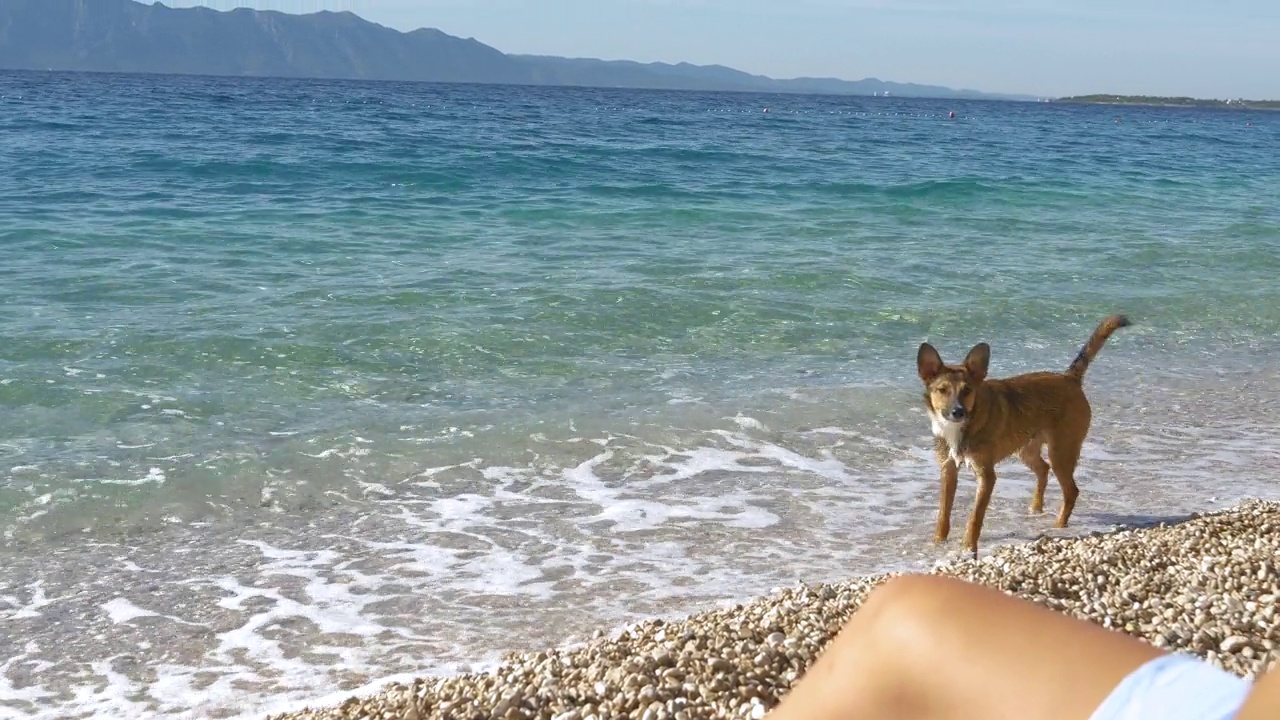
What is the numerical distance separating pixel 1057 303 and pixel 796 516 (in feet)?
24.4

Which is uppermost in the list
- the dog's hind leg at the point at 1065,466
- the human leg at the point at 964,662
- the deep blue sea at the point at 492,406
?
the human leg at the point at 964,662

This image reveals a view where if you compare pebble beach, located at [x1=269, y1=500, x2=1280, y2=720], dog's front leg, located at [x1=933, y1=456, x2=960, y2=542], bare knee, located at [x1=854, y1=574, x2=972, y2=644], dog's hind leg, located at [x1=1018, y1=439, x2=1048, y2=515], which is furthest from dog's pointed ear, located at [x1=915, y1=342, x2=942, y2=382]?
bare knee, located at [x1=854, y1=574, x2=972, y2=644]

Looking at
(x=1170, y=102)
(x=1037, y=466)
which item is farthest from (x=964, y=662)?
(x=1170, y=102)

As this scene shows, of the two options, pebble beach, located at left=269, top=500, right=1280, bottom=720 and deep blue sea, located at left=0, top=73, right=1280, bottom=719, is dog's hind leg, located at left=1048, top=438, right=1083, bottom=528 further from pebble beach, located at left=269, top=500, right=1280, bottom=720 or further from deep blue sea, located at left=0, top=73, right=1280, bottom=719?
pebble beach, located at left=269, top=500, right=1280, bottom=720

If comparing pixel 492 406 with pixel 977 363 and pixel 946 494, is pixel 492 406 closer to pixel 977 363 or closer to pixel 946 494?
pixel 946 494

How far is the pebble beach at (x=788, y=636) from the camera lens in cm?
393

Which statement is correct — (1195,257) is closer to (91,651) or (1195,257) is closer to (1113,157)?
(91,651)

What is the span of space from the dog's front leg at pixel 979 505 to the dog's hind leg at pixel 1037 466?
20.5 inches

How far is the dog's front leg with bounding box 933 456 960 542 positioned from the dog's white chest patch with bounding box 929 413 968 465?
4cm

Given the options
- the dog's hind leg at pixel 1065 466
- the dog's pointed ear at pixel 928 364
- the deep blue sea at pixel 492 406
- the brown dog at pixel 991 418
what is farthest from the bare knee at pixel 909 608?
the dog's hind leg at pixel 1065 466

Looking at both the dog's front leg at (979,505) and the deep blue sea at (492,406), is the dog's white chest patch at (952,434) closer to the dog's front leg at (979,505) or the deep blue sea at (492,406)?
the dog's front leg at (979,505)

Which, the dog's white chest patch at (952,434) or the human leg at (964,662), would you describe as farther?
the dog's white chest patch at (952,434)

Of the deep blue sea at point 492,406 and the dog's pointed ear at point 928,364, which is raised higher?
the dog's pointed ear at point 928,364

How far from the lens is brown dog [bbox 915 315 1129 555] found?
640 centimetres
